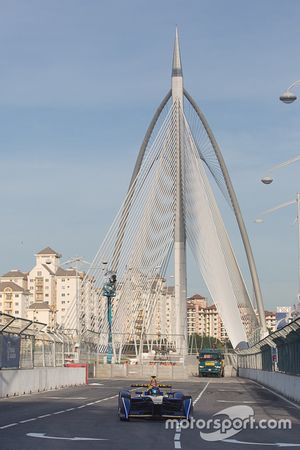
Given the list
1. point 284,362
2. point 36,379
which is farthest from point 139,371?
point 284,362

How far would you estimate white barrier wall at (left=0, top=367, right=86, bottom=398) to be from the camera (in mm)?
35531

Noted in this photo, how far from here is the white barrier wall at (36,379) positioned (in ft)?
117

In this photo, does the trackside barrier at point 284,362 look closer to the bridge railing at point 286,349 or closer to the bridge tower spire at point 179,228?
the bridge railing at point 286,349

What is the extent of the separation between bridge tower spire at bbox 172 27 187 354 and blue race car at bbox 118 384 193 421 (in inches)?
2157

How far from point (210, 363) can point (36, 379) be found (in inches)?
1673

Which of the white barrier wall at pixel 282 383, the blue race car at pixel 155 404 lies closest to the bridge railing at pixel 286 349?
the white barrier wall at pixel 282 383

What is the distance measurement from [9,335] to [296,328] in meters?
11.1

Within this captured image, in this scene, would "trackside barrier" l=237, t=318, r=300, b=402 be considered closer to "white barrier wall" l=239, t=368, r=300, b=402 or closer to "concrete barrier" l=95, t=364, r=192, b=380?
"white barrier wall" l=239, t=368, r=300, b=402

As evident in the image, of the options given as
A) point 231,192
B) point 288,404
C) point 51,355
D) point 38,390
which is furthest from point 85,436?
point 231,192

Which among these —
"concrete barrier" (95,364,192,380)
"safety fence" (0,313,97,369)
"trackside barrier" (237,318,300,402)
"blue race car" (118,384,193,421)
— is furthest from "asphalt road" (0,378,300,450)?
"concrete barrier" (95,364,192,380)

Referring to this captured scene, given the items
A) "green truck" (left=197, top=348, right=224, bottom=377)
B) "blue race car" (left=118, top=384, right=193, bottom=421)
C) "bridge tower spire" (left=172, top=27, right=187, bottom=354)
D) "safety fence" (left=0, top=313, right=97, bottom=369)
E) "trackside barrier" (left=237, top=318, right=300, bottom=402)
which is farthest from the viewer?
"green truck" (left=197, top=348, right=224, bottom=377)

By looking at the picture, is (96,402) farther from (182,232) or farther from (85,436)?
(182,232)

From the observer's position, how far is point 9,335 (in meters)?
35.9

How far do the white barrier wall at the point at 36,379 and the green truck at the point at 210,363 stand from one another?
98.2 ft
